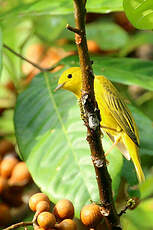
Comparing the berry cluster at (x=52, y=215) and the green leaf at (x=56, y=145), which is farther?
the green leaf at (x=56, y=145)

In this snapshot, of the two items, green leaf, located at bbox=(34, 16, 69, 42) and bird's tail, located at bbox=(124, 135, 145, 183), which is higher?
green leaf, located at bbox=(34, 16, 69, 42)

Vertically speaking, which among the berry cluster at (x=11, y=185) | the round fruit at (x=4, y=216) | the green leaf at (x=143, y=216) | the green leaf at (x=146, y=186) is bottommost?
the green leaf at (x=143, y=216)

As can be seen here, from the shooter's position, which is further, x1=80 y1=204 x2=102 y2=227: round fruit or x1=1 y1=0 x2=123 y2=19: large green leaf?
x1=1 y1=0 x2=123 y2=19: large green leaf

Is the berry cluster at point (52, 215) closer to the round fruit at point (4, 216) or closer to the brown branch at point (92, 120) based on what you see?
the brown branch at point (92, 120)

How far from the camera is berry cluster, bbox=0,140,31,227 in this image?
1.97m

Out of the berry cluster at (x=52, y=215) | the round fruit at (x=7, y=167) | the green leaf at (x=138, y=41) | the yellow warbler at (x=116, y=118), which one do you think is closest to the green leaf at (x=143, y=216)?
the yellow warbler at (x=116, y=118)

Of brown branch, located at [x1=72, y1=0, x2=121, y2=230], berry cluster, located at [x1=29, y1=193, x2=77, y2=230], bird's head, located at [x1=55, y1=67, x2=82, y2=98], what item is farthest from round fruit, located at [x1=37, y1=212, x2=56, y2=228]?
bird's head, located at [x1=55, y1=67, x2=82, y2=98]

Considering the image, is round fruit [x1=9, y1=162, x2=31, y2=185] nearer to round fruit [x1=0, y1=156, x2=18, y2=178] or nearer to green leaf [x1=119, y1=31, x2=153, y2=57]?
round fruit [x1=0, y1=156, x2=18, y2=178]

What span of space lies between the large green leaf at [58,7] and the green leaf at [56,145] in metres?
0.28

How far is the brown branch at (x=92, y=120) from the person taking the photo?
0.87 m

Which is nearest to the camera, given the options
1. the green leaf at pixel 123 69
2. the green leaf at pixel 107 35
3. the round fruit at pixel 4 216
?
the green leaf at pixel 123 69

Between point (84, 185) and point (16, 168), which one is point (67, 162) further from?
point (16, 168)

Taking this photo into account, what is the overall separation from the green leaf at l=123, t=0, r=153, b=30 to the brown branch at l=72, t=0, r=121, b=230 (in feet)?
1.43

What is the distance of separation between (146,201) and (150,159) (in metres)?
0.23
